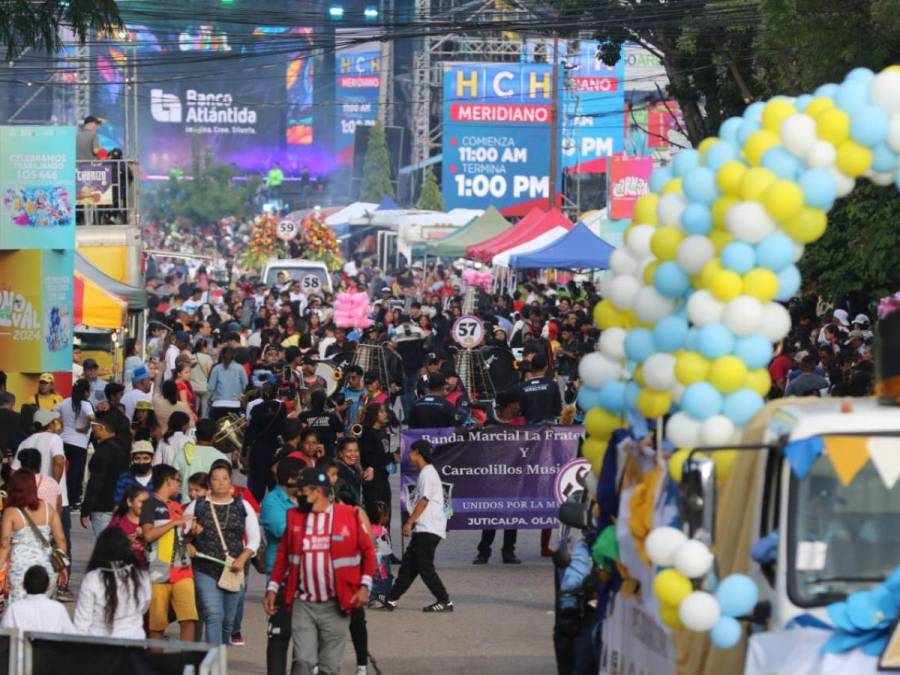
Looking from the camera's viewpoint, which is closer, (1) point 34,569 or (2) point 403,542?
(1) point 34,569

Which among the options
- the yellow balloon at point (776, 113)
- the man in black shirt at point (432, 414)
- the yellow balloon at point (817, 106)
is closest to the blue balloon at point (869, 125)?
the yellow balloon at point (817, 106)

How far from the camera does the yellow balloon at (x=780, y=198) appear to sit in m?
7.62

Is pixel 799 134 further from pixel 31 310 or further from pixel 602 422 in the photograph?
pixel 31 310

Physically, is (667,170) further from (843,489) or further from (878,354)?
(843,489)

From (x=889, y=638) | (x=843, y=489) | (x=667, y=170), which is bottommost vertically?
(x=889, y=638)

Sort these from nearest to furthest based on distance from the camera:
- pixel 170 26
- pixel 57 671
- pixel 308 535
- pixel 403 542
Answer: pixel 57 671, pixel 308 535, pixel 403 542, pixel 170 26

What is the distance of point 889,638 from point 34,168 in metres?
15.5

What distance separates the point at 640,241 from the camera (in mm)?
8711

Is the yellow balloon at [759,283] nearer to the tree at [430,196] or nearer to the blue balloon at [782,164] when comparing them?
the blue balloon at [782,164]

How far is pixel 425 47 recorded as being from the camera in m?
78.6

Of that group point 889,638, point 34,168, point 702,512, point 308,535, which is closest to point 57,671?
point 308,535

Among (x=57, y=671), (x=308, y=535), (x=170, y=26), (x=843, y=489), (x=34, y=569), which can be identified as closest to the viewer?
(x=843, y=489)

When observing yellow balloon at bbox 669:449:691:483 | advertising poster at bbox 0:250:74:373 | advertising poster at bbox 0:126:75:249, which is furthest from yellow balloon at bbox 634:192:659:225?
advertising poster at bbox 0:250:74:373

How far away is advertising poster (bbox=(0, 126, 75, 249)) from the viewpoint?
20.4 m
